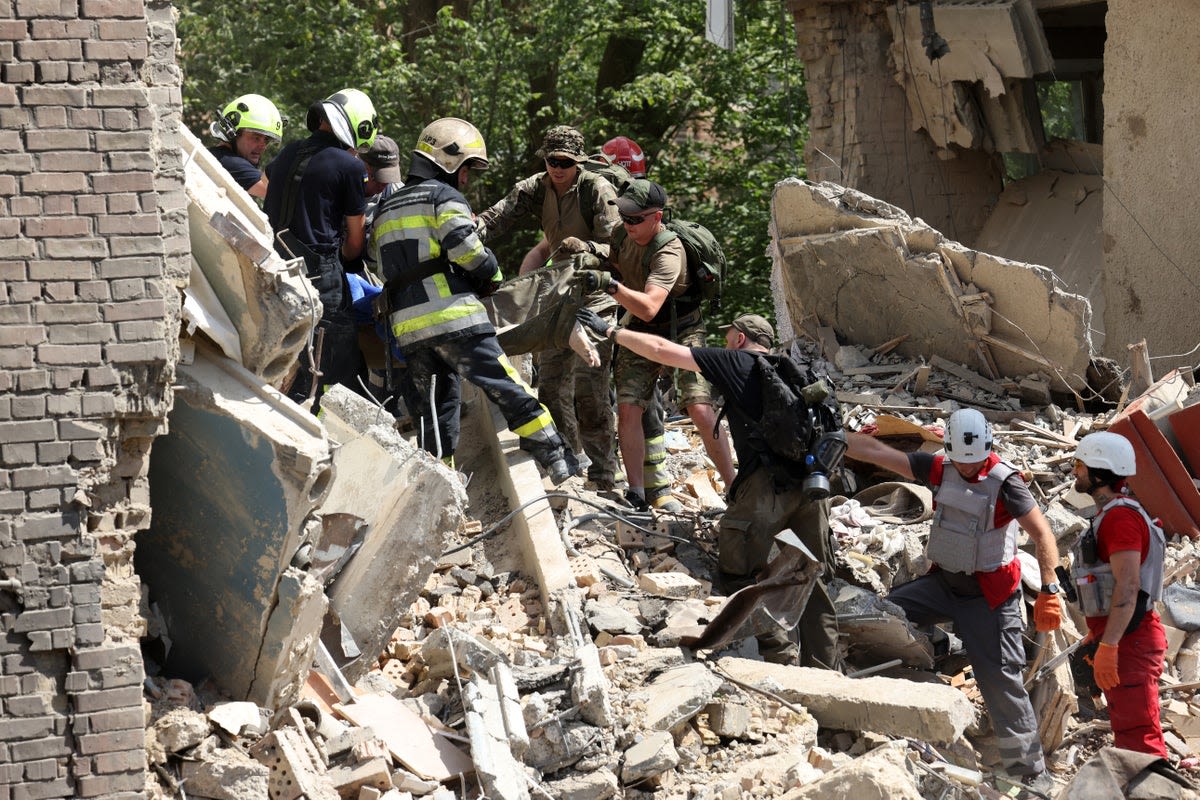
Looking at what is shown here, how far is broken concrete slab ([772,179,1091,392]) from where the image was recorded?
852 cm

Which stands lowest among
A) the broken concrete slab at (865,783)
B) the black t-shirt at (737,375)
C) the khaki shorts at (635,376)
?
the broken concrete slab at (865,783)

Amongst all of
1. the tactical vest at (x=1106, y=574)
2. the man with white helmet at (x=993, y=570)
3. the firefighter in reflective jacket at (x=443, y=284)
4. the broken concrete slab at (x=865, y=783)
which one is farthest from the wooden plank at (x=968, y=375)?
the broken concrete slab at (x=865, y=783)

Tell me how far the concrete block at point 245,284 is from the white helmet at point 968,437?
3.12 meters

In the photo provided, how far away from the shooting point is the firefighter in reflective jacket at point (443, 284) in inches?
237

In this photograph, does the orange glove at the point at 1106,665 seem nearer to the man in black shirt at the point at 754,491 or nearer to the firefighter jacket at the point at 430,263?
the man in black shirt at the point at 754,491

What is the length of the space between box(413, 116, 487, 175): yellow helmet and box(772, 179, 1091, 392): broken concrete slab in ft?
12.4

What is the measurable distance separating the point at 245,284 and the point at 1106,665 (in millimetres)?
4089

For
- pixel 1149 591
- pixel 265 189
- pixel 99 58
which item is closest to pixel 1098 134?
pixel 1149 591

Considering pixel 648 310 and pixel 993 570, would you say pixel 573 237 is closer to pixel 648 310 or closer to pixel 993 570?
pixel 648 310

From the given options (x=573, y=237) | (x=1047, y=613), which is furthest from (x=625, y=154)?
(x=1047, y=613)

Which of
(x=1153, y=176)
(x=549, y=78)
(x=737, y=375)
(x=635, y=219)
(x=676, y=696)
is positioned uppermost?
(x=549, y=78)

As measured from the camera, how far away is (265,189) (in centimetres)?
702

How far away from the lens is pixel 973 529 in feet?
20.0

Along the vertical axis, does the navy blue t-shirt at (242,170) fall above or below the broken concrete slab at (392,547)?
above
